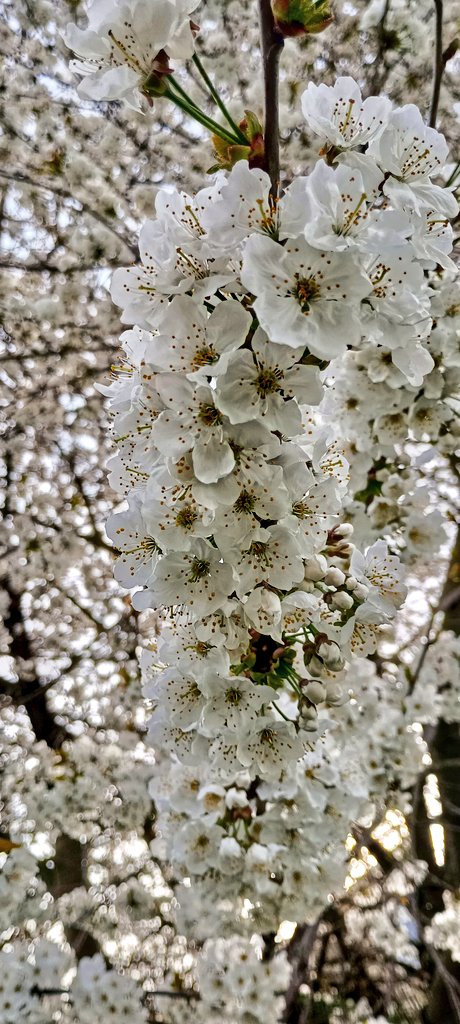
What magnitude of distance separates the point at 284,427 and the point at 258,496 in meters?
0.12

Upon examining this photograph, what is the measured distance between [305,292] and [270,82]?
1.22ft

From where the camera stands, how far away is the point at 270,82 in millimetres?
990

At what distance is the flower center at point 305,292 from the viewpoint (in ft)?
2.95

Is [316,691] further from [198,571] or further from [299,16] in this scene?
[299,16]

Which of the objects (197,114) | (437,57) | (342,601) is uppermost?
(437,57)

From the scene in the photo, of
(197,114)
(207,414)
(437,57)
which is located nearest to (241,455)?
(207,414)

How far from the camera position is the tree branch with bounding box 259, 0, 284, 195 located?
993 millimetres

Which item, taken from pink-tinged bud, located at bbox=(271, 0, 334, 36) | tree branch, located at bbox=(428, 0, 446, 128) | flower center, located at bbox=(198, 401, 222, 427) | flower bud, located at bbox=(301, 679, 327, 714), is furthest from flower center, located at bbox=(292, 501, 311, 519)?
tree branch, located at bbox=(428, 0, 446, 128)

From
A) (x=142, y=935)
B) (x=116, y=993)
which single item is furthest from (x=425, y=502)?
(x=142, y=935)

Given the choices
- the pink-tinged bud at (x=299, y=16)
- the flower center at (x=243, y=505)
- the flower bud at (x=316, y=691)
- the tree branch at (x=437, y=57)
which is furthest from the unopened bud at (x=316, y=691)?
the tree branch at (x=437, y=57)

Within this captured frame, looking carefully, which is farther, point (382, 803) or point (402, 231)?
point (382, 803)

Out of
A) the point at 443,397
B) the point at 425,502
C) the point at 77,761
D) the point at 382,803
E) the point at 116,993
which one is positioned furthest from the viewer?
the point at 77,761

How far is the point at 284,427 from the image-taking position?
0.95 metres

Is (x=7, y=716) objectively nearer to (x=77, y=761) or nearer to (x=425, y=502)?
(x=77, y=761)
